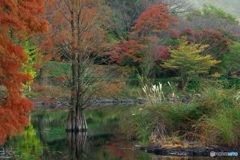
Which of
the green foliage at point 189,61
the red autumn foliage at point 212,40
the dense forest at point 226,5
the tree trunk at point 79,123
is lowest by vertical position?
the tree trunk at point 79,123

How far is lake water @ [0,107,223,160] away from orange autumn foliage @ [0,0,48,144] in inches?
162

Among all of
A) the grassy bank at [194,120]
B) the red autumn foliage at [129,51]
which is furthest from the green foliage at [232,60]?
the grassy bank at [194,120]

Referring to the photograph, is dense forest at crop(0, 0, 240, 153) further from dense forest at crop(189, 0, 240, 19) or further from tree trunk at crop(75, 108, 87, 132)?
dense forest at crop(189, 0, 240, 19)

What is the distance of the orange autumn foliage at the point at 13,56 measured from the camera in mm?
10883

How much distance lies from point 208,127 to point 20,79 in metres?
6.83

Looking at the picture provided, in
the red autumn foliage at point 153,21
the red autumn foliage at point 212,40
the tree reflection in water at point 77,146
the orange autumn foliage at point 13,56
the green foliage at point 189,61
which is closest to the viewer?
the orange autumn foliage at point 13,56

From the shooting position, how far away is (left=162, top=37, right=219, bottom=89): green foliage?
42875 mm

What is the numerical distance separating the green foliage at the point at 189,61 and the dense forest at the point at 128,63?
85mm

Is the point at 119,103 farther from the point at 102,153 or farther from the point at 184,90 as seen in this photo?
the point at 102,153

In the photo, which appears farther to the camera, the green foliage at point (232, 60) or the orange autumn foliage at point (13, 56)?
the green foliage at point (232, 60)

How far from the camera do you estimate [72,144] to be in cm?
1838

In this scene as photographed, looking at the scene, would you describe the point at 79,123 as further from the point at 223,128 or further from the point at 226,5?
the point at 226,5

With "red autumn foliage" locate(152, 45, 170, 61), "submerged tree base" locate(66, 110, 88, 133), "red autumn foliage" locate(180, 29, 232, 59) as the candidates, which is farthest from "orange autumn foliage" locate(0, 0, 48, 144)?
→ "red autumn foliage" locate(180, 29, 232, 59)

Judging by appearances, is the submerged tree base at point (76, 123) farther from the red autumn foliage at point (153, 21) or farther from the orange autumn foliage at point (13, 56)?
the red autumn foliage at point (153, 21)
